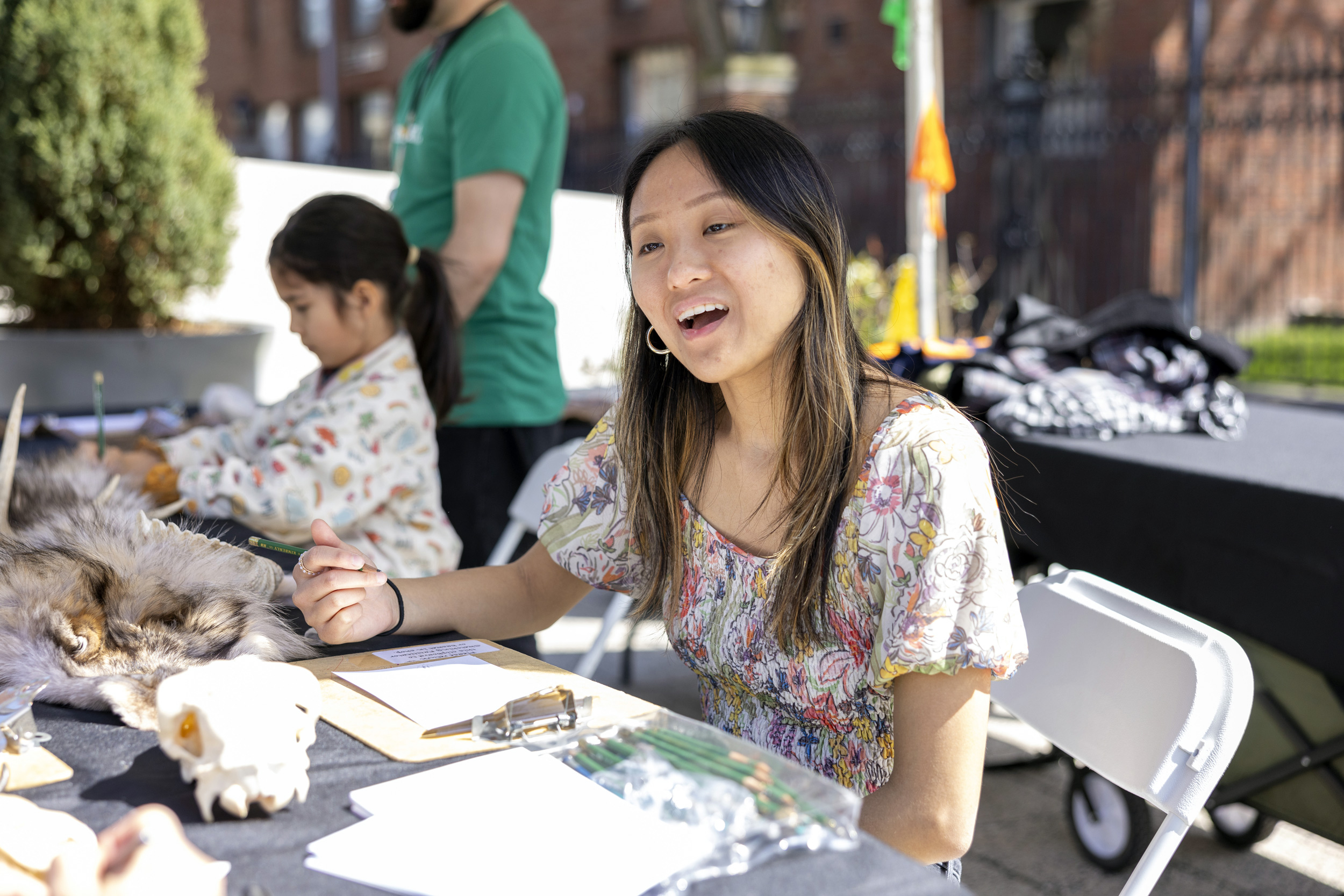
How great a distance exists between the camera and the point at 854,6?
43.7 ft

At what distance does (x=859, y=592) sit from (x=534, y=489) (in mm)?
1749

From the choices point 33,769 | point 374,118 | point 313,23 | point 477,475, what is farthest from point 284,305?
point 313,23

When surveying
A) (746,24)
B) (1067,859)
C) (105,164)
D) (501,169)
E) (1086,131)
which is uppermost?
(746,24)

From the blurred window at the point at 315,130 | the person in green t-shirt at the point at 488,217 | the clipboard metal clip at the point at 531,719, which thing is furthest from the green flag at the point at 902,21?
the blurred window at the point at 315,130

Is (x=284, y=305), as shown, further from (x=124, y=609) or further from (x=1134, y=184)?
(x=1134, y=184)

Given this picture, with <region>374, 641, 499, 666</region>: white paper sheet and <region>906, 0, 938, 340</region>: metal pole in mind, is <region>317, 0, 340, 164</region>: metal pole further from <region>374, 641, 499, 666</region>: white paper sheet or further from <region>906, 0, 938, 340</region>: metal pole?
<region>374, 641, 499, 666</region>: white paper sheet

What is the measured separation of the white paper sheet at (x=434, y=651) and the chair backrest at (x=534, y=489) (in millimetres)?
1419

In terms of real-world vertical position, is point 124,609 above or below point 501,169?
below

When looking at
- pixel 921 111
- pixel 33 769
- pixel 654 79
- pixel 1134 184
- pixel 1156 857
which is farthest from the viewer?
pixel 654 79

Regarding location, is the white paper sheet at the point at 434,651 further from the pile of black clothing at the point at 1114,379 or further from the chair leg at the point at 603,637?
the pile of black clothing at the point at 1114,379

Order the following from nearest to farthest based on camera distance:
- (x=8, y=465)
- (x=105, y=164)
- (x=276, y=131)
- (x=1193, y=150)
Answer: (x=8, y=465) → (x=105, y=164) → (x=1193, y=150) → (x=276, y=131)

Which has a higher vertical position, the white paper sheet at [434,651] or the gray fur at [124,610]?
the gray fur at [124,610]

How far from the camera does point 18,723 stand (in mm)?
1104

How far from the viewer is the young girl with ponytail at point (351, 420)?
89.6 inches
